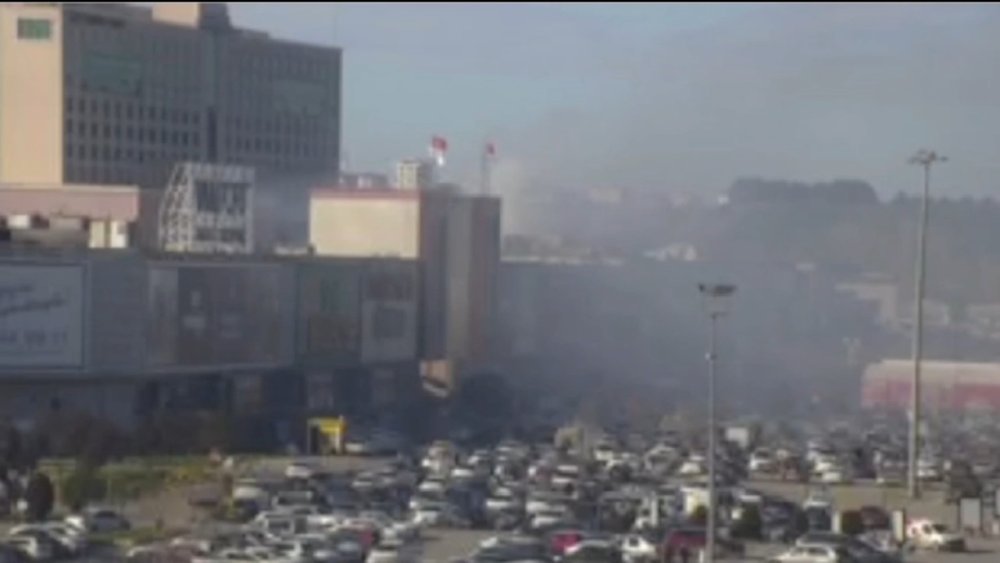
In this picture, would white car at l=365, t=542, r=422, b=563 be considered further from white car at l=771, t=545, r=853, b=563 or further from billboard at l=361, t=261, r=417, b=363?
billboard at l=361, t=261, r=417, b=363

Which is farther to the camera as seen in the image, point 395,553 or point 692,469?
point 692,469

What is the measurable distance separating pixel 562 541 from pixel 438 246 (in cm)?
1258

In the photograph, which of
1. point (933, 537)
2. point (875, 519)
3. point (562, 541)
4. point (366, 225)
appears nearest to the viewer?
point (562, 541)

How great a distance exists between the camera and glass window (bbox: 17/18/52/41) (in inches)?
1062

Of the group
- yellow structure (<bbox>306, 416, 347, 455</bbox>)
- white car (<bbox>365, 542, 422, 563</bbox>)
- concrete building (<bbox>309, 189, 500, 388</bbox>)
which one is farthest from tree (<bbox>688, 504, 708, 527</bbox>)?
concrete building (<bbox>309, 189, 500, 388</bbox>)

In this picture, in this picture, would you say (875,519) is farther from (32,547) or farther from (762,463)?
(762,463)

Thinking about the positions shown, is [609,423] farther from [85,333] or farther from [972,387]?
[85,333]

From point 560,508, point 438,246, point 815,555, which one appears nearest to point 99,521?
point 560,508

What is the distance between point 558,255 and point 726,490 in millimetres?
20813

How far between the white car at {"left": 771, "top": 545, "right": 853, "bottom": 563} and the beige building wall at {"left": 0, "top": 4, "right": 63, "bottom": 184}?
17.6 metres

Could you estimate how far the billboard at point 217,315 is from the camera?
18.5 m

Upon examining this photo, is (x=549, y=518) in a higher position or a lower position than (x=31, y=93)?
lower

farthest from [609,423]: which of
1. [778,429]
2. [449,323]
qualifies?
[449,323]

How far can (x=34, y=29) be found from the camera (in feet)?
89.2
